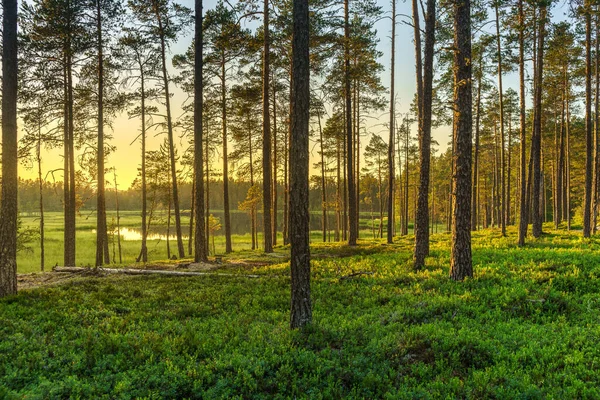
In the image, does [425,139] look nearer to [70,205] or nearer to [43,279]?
[43,279]

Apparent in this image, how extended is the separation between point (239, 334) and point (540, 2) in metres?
16.5

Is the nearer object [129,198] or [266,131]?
[266,131]

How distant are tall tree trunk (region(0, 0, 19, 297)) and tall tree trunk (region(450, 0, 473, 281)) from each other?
1242cm

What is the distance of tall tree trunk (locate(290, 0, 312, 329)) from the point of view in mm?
6172

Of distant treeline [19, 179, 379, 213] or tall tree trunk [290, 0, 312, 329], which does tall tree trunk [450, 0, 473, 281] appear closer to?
tall tree trunk [290, 0, 312, 329]

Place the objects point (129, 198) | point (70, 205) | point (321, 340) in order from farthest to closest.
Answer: point (129, 198) → point (70, 205) → point (321, 340)

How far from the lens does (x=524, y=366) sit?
5.14 m

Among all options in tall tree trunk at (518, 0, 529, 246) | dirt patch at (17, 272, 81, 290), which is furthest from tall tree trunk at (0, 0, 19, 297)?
tall tree trunk at (518, 0, 529, 246)

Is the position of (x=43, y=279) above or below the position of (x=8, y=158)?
below

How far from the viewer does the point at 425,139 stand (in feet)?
39.3

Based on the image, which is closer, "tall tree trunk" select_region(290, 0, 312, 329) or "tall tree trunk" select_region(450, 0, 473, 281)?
"tall tree trunk" select_region(290, 0, 312, 329)

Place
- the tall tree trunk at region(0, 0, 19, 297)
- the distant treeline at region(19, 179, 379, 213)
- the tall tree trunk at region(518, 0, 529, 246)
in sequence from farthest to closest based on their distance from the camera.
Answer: the distant treeline at region(19, 179, 379, 213)
the tall tree trunk at region(518, 0, 529, 246)
the tall tree trunk at region(0, 0, 19, 297)

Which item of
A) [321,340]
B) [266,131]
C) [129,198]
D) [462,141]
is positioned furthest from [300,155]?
[129,198]

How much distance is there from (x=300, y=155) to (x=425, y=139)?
24.5 ft
